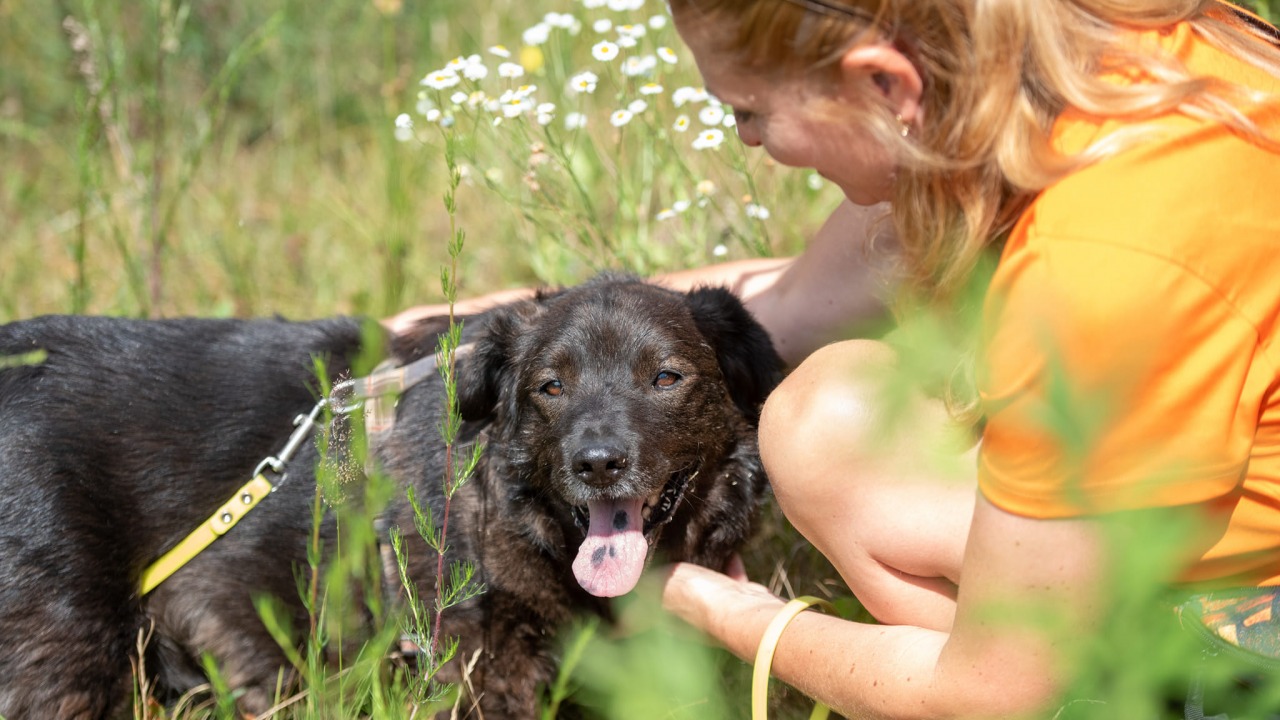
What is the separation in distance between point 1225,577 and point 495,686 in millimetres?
1710

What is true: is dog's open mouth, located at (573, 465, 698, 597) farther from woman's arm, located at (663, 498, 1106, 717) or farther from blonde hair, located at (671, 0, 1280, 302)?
blonde hair, located at (671, 0, 1280, 302)

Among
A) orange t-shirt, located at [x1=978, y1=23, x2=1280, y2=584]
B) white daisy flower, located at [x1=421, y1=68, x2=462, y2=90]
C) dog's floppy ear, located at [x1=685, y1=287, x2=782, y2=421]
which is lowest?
dog's floppy ear, located at [x1=685, y1=287, x2=782, y2=421]

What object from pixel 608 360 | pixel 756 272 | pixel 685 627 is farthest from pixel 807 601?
pixel 756 272

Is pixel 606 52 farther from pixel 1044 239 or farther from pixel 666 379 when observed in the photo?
pixel 1044 239

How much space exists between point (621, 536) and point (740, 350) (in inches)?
23.7

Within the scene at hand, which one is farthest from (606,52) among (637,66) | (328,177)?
(328,177)

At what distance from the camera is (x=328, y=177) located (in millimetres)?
5824

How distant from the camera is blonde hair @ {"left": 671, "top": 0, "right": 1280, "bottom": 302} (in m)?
1.73

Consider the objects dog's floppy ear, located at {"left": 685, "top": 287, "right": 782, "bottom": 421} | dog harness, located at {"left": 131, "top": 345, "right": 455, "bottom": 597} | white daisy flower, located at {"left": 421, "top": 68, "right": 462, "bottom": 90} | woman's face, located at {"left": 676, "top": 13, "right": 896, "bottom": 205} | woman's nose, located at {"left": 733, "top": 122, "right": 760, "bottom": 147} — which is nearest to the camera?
woman's face, located at {"left": 676, "top": 13, "right": 896, "bottom": 205}

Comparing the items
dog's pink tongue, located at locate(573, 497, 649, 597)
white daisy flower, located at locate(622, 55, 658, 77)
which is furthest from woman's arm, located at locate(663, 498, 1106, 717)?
white daisy flower, located at locate(622, 55, 658, 77)

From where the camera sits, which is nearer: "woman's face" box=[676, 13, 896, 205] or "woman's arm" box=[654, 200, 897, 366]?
"woman's face" box=[676, 13, 896, 205]

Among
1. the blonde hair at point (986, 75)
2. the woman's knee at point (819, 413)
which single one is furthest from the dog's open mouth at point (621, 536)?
the blonde hair at point (986, 75)

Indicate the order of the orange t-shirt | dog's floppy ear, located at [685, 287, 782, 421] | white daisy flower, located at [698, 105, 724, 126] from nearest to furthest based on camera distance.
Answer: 1. the orange t-shirt
2. dog's floppy ear, located at [685, 287, 782, 421]
3. white daisy flower, located at [698, 105, 724, 126]

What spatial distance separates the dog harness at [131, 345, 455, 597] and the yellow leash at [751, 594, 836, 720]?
3.60 ft
